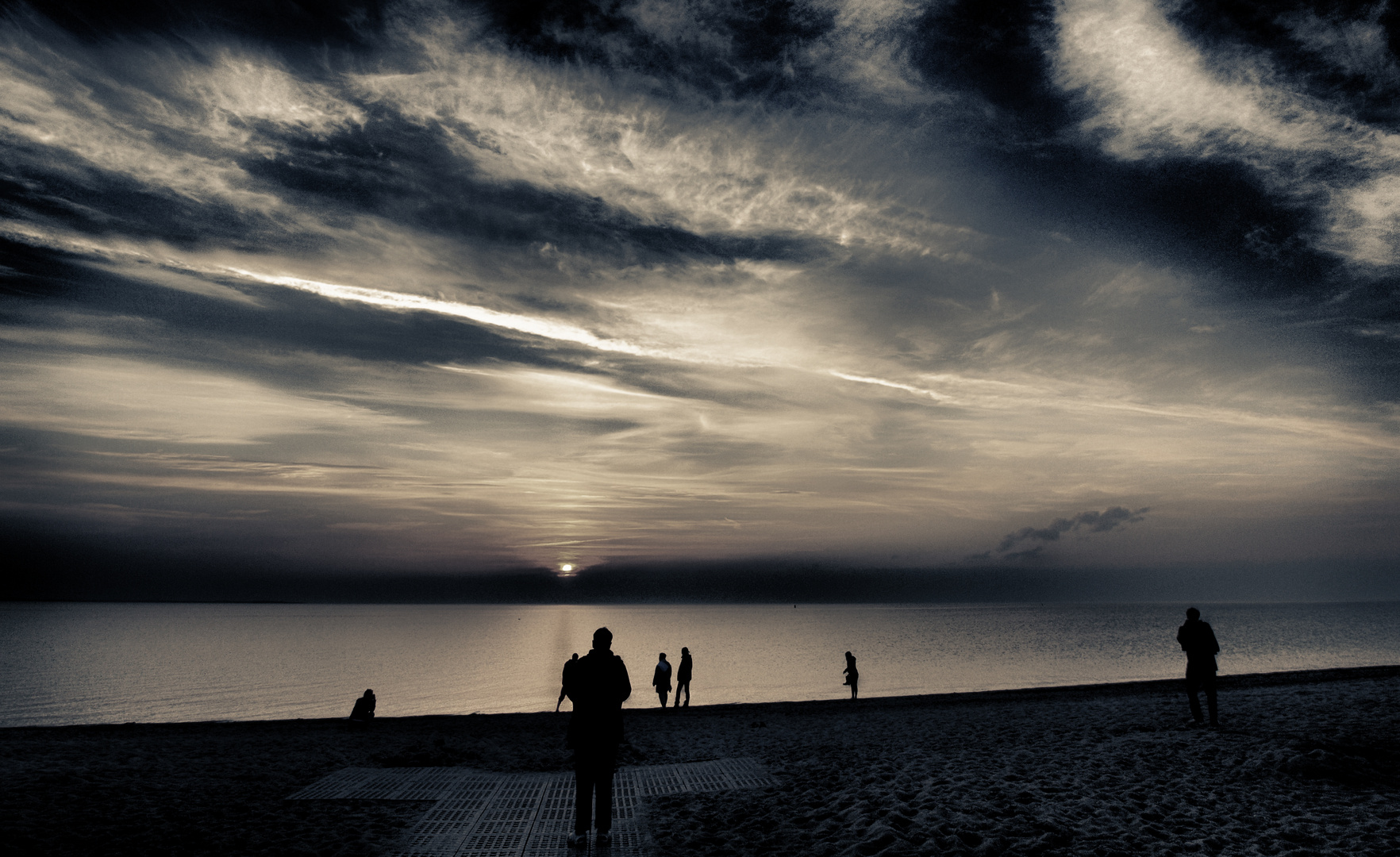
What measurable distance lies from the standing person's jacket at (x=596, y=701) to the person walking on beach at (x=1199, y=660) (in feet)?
35.3

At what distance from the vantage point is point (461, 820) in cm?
828

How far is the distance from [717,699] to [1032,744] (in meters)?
27.9

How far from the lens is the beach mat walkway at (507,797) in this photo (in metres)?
7.29

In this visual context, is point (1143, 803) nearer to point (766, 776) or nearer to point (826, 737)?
point (766, 776)

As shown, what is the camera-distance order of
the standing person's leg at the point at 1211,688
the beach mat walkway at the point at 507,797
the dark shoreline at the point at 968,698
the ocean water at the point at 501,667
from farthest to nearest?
the ocean water at the point at 501,667, the dark shoreline at the point at 968,698, the standing person's leg at the point at 1211,688, the beach mat walkway at the point at 507,797

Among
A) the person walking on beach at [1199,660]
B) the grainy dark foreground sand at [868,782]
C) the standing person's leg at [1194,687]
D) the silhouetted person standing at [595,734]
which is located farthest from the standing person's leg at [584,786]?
the standing person's leg at [1194,687]

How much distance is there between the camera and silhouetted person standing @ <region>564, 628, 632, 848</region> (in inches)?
Result: 279

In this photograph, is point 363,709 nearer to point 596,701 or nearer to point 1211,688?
point 596,701

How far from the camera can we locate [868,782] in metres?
9.27

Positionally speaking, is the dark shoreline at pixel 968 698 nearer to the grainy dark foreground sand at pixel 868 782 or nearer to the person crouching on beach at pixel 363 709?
the person crouching on beach at pixel 363 709

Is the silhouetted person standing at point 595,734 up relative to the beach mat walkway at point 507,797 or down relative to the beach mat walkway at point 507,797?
up

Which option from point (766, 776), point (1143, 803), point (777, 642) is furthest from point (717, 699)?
point (777, 642)

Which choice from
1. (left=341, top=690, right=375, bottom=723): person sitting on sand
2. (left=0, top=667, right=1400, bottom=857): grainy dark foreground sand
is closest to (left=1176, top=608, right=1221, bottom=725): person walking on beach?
(left=0, top=667, right=1400, bottom=857): grainy dark foreground sand

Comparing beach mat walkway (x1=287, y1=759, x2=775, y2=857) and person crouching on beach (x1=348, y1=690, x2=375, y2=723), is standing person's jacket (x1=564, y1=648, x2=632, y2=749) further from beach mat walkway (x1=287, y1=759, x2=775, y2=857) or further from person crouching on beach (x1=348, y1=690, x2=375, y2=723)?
person crouching on beach (x1=348, y1=690, x2=375, y2=723)
